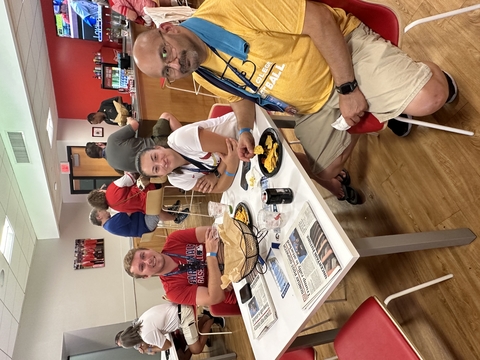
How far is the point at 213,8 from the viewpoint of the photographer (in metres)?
1.21

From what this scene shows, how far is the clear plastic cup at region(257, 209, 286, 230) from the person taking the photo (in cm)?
139

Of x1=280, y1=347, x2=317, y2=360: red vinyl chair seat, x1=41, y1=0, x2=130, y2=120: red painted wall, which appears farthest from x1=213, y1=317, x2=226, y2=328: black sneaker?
x1=41, y1=0, x2=130, y2=120: red painted wall

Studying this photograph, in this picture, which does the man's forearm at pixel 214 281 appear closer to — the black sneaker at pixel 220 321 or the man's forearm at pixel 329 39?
the man's forearm at pixel 329 39

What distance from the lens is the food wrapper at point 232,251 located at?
4.93 ft

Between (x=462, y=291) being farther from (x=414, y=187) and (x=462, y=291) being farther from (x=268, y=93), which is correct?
(x=268, y=93)

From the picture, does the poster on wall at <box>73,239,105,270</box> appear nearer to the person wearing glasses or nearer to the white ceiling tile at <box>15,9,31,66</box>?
the white ceiling tile at <box>15,9,31,66</box>

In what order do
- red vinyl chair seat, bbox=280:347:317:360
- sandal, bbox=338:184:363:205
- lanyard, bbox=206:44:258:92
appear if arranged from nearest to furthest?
lanyard, bbox=206:44:258:92
red vinyl chair seat, bbox=280:347:317:360
sandal, bbox=338:184:363:205

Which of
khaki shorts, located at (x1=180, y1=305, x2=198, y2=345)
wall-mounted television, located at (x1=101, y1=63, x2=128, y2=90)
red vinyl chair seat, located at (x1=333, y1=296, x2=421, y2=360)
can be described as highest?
wall-mounted television, located at (x1=101, y1=63, x2=128, y2=90)

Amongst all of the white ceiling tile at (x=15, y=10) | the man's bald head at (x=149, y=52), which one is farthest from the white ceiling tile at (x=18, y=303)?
the man's bald head at (x=149, y=52)

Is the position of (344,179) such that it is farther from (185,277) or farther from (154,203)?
(154,203)

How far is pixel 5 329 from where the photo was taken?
3.05 meters

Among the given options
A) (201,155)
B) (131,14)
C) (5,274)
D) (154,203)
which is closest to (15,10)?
(131,14)

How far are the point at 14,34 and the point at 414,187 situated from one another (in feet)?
9.94

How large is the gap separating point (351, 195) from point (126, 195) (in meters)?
1.83
